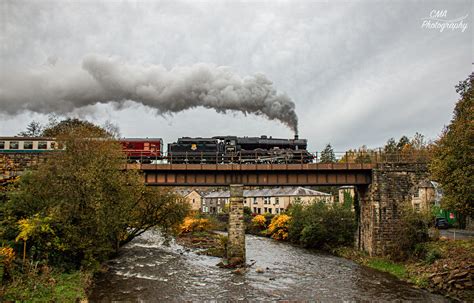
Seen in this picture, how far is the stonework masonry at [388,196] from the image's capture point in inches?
1031

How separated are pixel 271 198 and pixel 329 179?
36.1 metres

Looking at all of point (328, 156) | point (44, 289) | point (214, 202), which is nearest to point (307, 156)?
point (44, 289)

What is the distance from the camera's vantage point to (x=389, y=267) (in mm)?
23812

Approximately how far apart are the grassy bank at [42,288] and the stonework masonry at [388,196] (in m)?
20.3

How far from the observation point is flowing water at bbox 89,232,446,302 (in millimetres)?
17812

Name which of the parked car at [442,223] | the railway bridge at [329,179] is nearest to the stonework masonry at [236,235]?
the railway bridge at [329,179]

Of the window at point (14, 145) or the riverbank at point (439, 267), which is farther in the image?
the window at point (14, 145)

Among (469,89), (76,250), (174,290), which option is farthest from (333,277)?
(76,250)

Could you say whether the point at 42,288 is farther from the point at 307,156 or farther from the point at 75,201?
the point at 307,156

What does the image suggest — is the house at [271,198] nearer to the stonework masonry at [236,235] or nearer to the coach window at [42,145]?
the stonework masonry at [236,235]

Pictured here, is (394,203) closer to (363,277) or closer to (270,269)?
(363,277)

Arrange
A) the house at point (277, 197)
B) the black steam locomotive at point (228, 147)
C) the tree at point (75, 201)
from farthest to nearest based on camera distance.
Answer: the house at point (277, 197), the black steam locomotive at point (228, 147), the tree at point (75, 201)

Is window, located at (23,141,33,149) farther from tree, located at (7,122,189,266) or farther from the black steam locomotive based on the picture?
tree, located at (7,122,189,266)

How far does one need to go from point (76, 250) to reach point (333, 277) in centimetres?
1558
